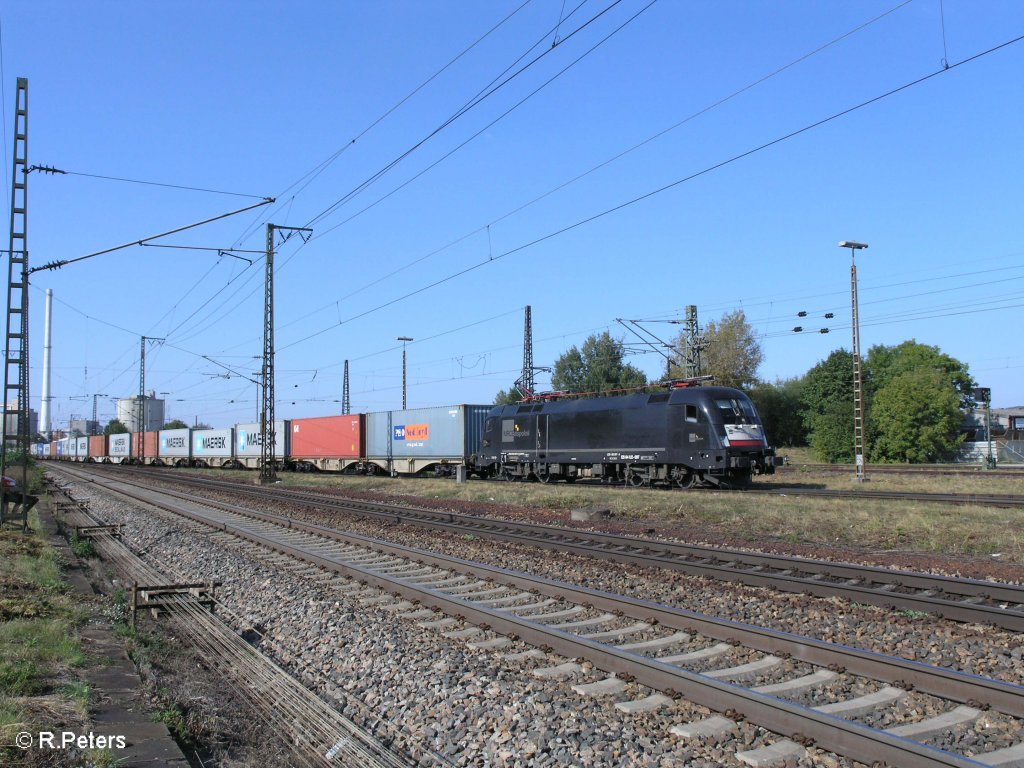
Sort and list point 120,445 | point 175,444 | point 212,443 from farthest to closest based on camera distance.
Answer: point 120,445 < point 175,444 < point 212,443

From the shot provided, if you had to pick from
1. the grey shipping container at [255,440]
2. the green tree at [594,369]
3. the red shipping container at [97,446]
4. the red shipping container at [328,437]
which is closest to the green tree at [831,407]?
the green tree at [594,369]

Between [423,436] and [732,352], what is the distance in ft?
112

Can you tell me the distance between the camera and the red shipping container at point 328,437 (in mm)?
42406

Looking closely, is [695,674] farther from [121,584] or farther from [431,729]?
[121,584]

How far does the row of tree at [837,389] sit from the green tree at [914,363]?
0.09 m

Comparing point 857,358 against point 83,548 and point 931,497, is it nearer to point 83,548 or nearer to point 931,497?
point 931,497

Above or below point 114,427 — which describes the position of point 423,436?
below

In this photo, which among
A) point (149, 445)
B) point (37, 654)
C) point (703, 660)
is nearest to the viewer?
point (37, 654)

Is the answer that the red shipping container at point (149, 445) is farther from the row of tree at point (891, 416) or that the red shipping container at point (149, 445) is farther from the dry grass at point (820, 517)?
the row of tree at point (891, 416)

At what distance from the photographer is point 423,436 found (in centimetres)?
3719

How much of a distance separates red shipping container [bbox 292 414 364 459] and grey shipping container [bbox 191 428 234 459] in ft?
27.9

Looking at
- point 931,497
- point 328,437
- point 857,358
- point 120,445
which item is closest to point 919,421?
point 857,358

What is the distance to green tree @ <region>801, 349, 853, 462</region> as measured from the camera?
166 feet

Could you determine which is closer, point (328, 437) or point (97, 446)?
point (328, 437)
